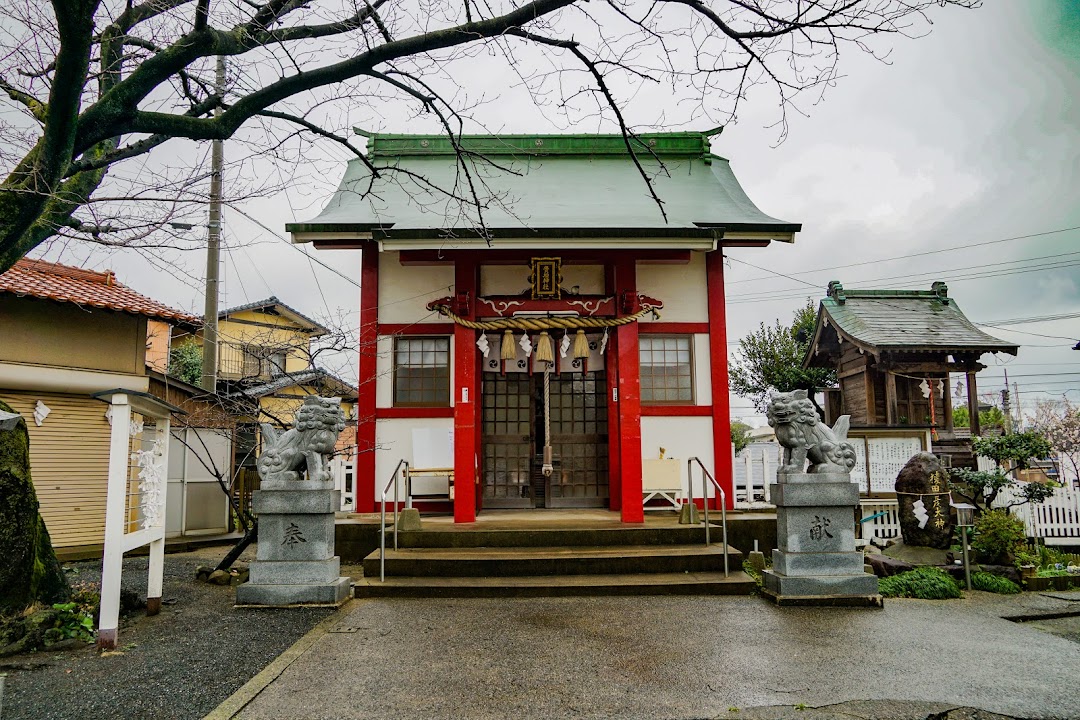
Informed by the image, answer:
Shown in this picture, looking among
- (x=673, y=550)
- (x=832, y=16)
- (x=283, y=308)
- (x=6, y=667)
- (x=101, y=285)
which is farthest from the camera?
(x=283, y=308)

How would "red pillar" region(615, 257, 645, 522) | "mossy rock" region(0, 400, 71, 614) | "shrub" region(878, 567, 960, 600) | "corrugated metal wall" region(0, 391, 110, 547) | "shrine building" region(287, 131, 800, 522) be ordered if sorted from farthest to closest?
1. "shrine building" region(287, 131, 800, 522)
2. "corrugated metal wall" region(0, 391, 110, 547)
3. "red pillar" region(615, 257, 645, 522)
4. "shrub" region(878, 567, 960, 600)
5. "mossy rock" region(0, 400, 71, 614)

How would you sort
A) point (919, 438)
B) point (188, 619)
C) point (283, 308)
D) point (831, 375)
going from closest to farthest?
point (188, 619)
point (919, 438)
point (831, 375)
point (283, 308)

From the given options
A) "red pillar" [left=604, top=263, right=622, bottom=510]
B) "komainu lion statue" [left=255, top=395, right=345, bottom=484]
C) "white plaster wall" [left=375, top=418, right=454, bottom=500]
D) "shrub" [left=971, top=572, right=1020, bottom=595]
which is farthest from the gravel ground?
"shrub" [left=971, top=572, right=1020, bottom=595]

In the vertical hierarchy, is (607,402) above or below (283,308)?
below

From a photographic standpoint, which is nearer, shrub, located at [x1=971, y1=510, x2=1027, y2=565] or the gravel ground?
the gravel ground

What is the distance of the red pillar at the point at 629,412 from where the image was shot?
9.43 m

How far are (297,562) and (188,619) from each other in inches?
43.2

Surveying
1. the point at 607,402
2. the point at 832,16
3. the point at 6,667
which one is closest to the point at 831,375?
the point at 607,402

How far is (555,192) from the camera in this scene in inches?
472

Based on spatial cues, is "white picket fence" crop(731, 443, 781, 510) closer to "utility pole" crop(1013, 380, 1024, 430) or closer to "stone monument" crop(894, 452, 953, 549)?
"stone monument" crop(894, 452, 953, 549)

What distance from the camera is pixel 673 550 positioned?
8344 millimetres

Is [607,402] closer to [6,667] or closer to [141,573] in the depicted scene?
[141,573]

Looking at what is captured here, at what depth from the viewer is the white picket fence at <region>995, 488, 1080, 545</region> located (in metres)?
12.0

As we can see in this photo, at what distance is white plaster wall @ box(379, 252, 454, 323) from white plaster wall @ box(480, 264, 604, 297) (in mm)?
628
